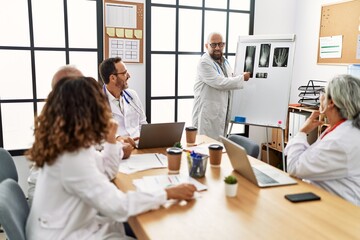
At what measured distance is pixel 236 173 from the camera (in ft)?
5.97

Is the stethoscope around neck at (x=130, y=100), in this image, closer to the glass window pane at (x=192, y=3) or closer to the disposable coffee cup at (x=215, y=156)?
the disposable coffee cup at (x=215, y=156)

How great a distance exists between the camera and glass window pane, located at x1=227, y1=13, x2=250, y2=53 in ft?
13.9

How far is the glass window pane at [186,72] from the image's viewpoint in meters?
4.07

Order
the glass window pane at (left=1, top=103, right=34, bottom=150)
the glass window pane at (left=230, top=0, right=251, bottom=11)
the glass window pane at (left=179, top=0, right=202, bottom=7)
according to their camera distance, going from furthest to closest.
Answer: the glass window pane at (left=230, top=0, right=251, bottom=11) → the glass window pane at (left=179, top=0, right=202, bottom=7) → the glass window pane at (left=1, top=103, right=34, bottom=150)

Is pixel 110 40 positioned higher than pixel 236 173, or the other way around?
pixel 110 40

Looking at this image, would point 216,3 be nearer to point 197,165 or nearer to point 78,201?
point 197,165

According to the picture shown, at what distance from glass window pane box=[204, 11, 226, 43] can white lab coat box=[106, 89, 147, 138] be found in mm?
1694

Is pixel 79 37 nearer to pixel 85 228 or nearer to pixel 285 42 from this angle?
pixel 285 42

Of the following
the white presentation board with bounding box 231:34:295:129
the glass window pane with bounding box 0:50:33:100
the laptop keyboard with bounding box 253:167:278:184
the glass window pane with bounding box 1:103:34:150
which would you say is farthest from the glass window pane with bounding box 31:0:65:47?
the laptop keyboard with bounding box 253:167:278:184

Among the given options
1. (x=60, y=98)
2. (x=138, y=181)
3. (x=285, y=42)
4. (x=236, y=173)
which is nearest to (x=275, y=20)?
(x=285, y=42)

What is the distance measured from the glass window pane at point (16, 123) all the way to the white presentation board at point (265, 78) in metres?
2.16

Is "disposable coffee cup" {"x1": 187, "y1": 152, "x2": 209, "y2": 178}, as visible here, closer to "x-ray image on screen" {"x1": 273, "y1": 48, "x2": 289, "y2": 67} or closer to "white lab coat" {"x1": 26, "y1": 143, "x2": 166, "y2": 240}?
"white lab coat" {"x1": 26, "y1": 143, "x2": 166, "y2": 240}

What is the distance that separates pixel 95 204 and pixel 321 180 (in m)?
1.10

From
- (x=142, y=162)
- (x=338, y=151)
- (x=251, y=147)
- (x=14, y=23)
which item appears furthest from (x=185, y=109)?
(x=338, y=151)
